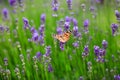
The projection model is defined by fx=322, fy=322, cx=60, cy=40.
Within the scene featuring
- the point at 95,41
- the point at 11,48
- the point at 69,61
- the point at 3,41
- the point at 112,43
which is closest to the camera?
the point at 69,61

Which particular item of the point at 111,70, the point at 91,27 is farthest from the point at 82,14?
the point at 111,70

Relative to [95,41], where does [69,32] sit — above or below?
above

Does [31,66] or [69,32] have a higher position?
[69,32]

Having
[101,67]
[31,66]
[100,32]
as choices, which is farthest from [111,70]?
[100,32]

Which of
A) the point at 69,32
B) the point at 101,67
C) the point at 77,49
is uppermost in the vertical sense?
the point at 69,32

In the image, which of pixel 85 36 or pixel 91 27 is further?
pixel 91 27

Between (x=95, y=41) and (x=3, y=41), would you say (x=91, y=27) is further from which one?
(x=3, y=41)

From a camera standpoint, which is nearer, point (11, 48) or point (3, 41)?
point (11, 48)

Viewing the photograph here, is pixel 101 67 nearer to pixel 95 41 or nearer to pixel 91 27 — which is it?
pixel 95 41

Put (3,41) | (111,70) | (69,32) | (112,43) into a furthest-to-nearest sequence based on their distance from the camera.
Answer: (3,41) < (112,43) < (111,70) < (69,32)
